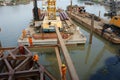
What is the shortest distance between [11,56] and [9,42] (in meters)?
12.6

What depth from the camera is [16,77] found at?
548cm

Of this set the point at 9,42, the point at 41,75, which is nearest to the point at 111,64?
the point at 41,75

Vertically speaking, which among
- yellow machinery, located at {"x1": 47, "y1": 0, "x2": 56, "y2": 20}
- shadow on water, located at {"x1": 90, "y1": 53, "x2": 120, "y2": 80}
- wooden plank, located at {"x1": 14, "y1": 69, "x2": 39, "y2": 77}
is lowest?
shadow on water, located at {"x1": 90, "y1": 53, "x2": 120, "y2": 80}

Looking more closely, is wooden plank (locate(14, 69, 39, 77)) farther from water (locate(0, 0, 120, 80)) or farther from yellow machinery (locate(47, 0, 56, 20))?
yellow machinery (locate(47, 0, 56, 20))

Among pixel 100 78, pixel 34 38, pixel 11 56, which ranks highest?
pixel 11 56

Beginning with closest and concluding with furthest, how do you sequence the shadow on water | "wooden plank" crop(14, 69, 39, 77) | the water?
1. "wooden plank" crop(14, 69, 39, 77)
2. the shadow on water
3. the water

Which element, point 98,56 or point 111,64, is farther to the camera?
point 98,56

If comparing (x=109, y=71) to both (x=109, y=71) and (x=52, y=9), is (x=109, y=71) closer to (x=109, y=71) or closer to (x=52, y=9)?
(x=109, y=71)

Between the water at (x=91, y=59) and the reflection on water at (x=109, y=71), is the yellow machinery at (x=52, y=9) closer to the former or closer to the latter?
the water at (x=91, y=59)

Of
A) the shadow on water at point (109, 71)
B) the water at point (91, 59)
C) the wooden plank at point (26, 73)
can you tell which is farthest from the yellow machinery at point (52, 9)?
the wooden plank at point (26, 73)

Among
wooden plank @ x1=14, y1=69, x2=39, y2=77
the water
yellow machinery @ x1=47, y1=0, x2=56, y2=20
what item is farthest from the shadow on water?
yellow machinery @ x1=47, y1=0, x2=56, y2=20

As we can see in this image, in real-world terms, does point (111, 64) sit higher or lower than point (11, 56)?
lower

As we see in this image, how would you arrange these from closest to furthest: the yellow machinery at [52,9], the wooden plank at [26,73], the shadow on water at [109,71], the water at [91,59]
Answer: the wooden plank at [26,73] < the shadow on water at [109,71] < the water at [91,59] < the yellow machinery at [52,9]

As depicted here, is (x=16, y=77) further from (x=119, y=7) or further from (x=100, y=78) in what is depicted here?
(x=119, y=7)
